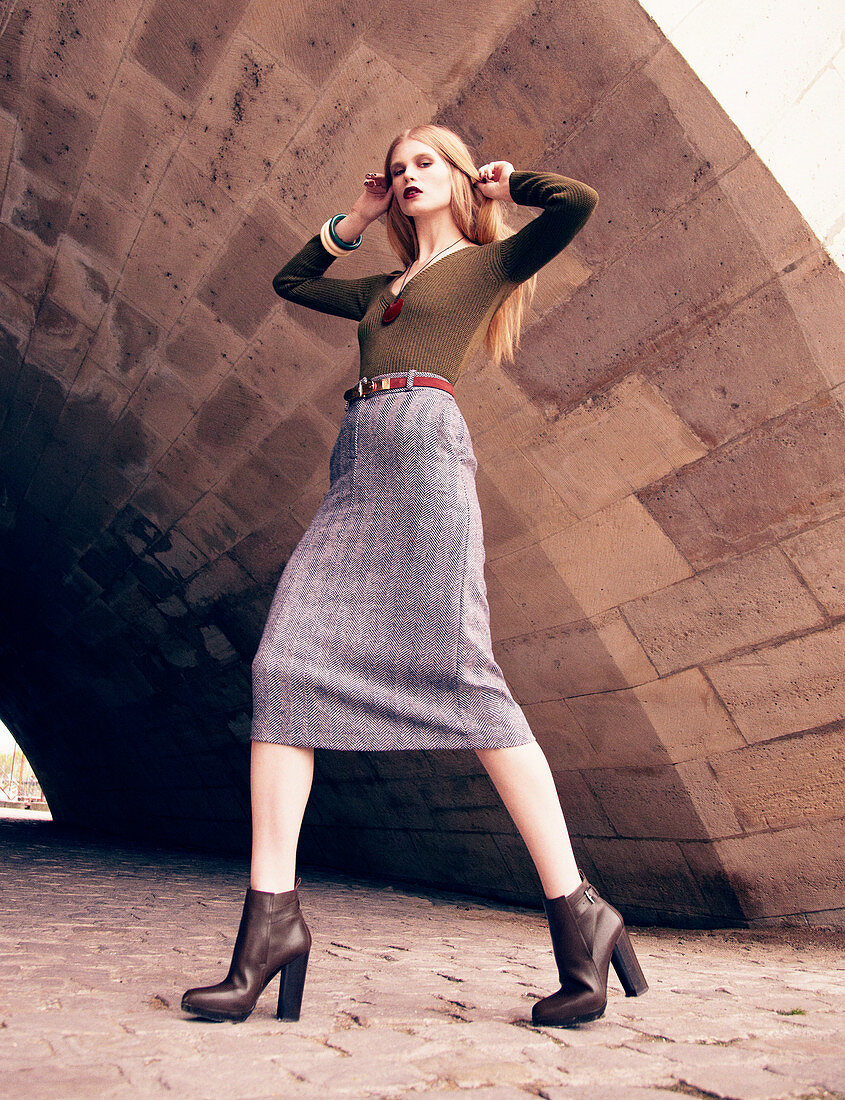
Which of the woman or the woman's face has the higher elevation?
the woman's face

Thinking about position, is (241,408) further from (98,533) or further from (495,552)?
(98,533)

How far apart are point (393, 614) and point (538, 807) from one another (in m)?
0.54

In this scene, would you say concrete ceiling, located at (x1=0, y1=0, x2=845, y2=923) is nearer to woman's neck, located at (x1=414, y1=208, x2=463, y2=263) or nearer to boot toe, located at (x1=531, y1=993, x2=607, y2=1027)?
woman's neck, located at (x1=414, y1=208, x2=463, y2=263)

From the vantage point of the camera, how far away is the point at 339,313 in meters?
2.48

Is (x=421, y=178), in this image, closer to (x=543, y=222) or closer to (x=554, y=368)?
(x=543, y=222)

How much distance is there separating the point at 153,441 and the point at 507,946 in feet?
12.2

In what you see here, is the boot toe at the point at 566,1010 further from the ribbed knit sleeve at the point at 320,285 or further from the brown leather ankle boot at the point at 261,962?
the ribbed knit sleeve at the point at 320,285

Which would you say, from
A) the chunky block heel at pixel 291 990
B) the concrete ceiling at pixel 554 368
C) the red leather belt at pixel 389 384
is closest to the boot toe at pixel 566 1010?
the chunky block heel at pixel 291 990

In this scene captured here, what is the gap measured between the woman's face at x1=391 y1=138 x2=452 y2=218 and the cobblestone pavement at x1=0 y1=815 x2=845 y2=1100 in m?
2.04

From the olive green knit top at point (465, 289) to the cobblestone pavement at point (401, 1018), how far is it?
1.53 m

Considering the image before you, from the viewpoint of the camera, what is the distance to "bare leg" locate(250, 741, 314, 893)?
5.78ft

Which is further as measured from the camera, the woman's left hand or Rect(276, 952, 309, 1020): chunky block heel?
the woman's left hand

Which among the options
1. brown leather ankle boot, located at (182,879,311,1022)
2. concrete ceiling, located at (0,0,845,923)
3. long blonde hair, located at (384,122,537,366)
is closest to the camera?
brown leather ankle boot, located at (182,879,311,1022)

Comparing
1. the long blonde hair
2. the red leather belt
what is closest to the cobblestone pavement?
the red leather belt
